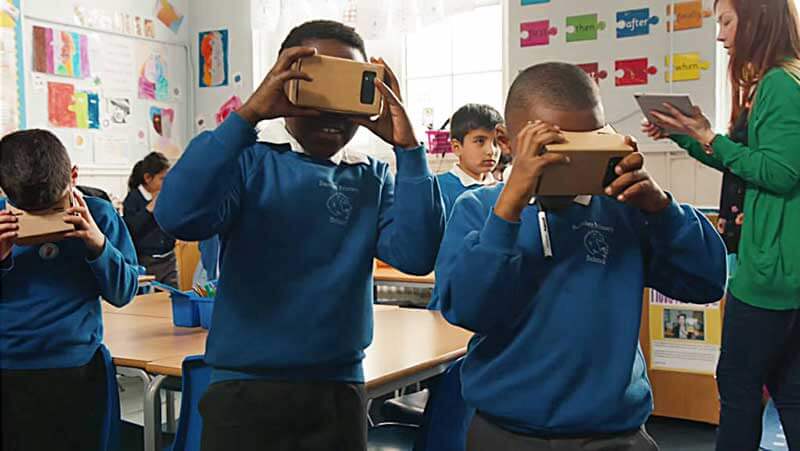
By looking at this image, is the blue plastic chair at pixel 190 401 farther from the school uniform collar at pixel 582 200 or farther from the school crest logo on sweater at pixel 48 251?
the school uniform collar at pixel 582 200

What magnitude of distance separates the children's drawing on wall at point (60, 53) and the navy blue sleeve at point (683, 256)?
472 cm

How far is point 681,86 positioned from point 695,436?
1749mm

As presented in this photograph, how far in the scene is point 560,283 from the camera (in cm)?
116

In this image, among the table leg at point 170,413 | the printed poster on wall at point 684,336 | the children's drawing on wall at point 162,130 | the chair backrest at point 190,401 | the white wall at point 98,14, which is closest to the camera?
the chair backrest at point 190,401

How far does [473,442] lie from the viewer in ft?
3.98

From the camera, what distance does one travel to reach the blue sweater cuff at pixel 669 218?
3.84 feet

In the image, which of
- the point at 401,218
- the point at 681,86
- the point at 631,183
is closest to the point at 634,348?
the point at 631,183

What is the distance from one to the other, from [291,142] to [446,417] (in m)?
0.76

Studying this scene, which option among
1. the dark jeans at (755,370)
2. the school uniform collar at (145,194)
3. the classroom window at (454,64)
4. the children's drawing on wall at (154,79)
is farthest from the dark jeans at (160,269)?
the dark jeans at (755,370)

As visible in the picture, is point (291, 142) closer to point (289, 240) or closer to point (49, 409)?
point (289, 240)

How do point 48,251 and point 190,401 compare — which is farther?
point 48,251

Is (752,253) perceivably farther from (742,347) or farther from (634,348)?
(634,348)

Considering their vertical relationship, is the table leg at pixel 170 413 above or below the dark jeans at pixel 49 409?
below

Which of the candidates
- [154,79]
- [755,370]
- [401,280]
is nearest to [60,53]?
[154,79]
